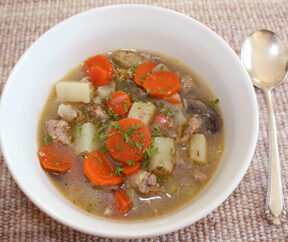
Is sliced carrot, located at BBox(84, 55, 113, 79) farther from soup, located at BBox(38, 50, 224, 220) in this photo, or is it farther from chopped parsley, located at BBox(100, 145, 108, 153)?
chopped parsley, located at BBox(100, 145, 108, 153)

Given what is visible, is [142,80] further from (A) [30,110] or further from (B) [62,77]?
(A) [30,110]

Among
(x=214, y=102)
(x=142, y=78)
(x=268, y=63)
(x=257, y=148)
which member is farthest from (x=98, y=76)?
(x=268, y=63)

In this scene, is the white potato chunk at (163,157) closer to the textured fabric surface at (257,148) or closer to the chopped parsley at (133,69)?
the textured fabric surface at (257,148)

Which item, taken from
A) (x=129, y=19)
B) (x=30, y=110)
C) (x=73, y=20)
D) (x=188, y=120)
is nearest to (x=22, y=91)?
(x=30, y=110)

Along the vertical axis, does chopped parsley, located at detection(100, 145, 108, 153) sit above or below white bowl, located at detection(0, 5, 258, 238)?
below

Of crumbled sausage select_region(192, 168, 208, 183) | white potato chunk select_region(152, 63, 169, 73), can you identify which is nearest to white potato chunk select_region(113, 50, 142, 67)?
white potato chunk select_region(152, 63, 169, 73)

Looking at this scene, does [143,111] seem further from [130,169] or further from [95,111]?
[130,169]
